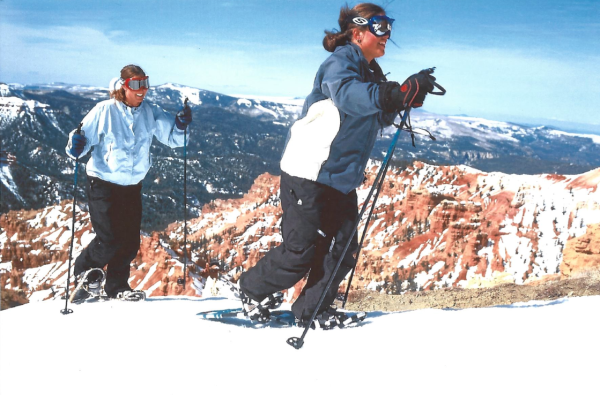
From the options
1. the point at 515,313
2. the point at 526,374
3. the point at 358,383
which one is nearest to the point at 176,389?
the point at 358,383

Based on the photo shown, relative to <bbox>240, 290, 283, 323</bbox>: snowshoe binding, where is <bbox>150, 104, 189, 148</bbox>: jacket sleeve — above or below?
above

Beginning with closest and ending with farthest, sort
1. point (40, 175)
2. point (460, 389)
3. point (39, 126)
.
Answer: point (460, 389)
point (40, 175)
point (39, 126)

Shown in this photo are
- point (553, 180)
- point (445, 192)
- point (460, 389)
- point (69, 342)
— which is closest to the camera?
point (460, 389)

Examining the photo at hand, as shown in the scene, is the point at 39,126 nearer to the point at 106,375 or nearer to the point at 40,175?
the point at 40,175

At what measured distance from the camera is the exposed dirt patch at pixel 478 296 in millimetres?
5684

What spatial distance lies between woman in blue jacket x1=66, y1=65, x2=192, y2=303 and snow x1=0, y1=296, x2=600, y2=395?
1.13 meters

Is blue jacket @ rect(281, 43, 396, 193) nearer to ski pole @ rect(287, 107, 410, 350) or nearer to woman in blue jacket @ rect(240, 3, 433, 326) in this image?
woman in blue jacket @ rect(240, 3, 433, 326)

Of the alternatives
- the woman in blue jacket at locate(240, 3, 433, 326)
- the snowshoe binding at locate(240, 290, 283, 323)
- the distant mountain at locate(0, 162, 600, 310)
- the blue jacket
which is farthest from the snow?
the distant mountain at locate(0, 162, 600, 310)

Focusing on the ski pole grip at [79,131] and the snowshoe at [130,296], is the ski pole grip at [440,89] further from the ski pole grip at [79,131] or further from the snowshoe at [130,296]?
the snowshoe at [130,296]

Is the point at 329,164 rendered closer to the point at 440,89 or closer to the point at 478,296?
the point at 440,89

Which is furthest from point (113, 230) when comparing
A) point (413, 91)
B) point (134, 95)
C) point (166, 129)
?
point (413, 91)

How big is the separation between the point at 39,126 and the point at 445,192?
191064 millimetres

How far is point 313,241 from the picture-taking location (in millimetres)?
3371

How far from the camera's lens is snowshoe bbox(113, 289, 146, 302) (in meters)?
4.62
